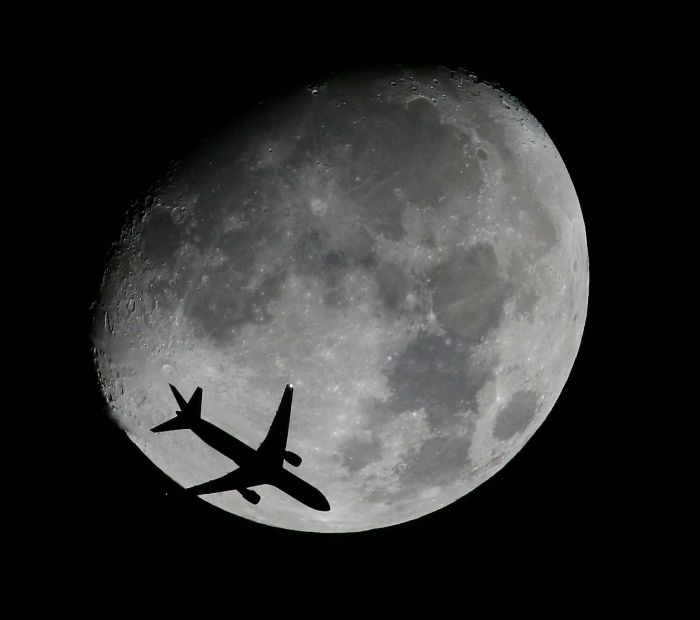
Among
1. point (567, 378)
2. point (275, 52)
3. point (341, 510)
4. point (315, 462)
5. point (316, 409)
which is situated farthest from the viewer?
point (567, 378)

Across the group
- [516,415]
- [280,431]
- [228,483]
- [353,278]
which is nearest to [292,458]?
[280,431]

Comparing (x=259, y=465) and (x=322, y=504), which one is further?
(x=322, y=504)

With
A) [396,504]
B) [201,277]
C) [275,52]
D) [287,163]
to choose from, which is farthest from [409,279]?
[396,504]

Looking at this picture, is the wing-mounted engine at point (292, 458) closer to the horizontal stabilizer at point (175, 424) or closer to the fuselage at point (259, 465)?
the fuselage at point (259, 465)

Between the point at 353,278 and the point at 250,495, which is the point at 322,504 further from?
the point at 353,278

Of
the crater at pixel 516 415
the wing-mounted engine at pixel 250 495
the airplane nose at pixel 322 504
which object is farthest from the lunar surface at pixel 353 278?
the wing-mounted engine at pixel 250 495

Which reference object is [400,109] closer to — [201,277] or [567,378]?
[201,277]
